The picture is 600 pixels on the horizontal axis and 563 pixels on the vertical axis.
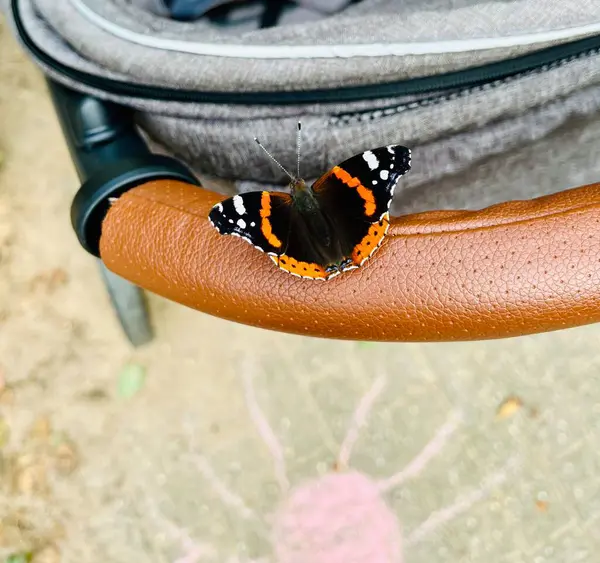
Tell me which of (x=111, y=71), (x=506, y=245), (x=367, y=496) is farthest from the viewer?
(x=367, y=496)

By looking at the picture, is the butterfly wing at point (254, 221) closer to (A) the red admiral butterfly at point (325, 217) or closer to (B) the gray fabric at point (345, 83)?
(A) the red admiral butterfly at point (325, 217)

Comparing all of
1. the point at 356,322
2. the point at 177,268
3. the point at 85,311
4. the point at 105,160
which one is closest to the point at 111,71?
the point at 105,160

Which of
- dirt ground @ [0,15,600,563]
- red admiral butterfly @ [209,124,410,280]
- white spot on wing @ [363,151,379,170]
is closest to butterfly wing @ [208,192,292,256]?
red admiral butterfly @ [209,124,410,280]

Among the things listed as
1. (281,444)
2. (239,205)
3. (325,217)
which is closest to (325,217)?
(325,217)

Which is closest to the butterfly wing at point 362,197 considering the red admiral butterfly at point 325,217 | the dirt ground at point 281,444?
the red admiral butterfly at point 325,217

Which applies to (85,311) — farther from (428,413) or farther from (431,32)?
(431,32)

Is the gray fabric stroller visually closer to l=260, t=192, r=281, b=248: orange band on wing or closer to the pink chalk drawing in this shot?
l=260, t=192, r=281, b=248: orange band on wing
